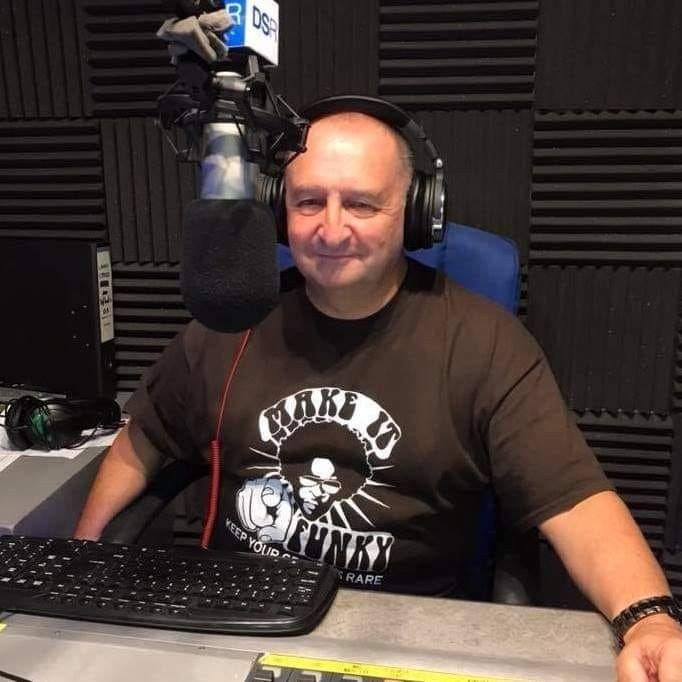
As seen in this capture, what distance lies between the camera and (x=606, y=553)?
967mm

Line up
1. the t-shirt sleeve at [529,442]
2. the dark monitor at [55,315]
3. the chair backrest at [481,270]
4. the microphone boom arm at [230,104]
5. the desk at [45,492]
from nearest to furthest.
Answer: the microphone boom arm at [230,104]
the t-shirt sleeve at [529,442]
the desk at [45,492]
the chair backrest at [481,270]
the dark monitor at [55,315]

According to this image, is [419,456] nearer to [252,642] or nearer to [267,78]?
[252,642]

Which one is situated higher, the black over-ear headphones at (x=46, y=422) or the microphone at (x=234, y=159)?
the microphone at (x=234, y=159)

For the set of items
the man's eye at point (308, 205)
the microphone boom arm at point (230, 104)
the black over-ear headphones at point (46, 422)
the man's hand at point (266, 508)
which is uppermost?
the microphone boom arm at point (230, 104)

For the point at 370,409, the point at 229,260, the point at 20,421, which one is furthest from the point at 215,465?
the point at 229,260

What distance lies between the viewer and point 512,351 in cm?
119

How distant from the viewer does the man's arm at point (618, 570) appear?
744 millimetres

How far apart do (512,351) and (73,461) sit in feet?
2.80

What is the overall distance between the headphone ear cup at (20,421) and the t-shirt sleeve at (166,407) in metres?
0.23

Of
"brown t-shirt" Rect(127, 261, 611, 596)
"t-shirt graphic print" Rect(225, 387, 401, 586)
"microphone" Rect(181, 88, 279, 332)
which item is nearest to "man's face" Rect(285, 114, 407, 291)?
"brown t-shirt" Rect(127, 261, 611, 596)

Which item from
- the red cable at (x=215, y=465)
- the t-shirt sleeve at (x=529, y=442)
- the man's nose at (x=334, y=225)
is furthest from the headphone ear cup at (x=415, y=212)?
the red cable at (x=215, y=465)

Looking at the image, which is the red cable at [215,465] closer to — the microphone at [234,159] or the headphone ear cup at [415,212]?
the headphone ear cup at [415,212]

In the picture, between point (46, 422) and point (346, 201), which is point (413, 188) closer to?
point (346, 201)

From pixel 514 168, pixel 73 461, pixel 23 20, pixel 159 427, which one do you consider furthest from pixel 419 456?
pixel 23 20
